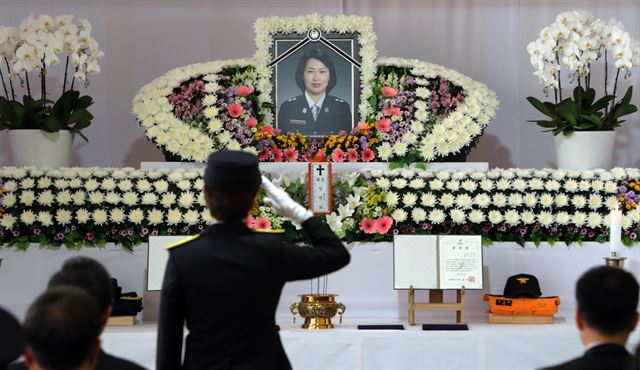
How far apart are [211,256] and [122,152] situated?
17.9 ft

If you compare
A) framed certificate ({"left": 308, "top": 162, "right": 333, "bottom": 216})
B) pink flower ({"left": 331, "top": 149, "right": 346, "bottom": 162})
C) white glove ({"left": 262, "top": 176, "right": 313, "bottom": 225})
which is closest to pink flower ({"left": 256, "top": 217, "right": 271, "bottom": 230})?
framed certificate ({"left": 308, "top": 162, "right": 333, "bottom": 216})

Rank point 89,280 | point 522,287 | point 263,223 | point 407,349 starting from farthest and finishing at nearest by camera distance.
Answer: point 263,223, point 522,287, point 407,349, point 89,280

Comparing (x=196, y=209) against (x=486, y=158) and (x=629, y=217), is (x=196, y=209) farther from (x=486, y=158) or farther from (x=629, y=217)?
(x=486, y=158)

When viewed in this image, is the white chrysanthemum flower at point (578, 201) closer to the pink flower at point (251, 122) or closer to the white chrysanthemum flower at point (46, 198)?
the pink flower at point (251, 122)

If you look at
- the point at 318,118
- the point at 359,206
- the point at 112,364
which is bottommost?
the point at 112,364

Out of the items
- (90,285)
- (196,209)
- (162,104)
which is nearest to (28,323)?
(90,285)

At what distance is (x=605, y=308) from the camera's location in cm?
266

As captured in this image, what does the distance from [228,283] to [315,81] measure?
12.5ft

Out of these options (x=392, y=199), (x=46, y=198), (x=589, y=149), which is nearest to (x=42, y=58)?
(x=46, y=198)

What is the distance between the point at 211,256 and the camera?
301 cm

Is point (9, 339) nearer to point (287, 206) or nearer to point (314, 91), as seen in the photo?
point (287, 206)

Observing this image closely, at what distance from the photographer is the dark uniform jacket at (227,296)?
2.98 m

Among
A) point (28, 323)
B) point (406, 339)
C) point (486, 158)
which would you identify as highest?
point (486, 158)

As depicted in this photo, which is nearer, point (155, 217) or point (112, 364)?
point (112, 364)
